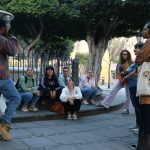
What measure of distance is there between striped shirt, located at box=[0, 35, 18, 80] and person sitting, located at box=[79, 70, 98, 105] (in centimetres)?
544

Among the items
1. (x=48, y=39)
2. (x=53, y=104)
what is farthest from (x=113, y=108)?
(x=48, y=39)

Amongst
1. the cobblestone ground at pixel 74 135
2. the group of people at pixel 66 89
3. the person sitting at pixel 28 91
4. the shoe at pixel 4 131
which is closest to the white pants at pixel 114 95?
the group of people at pixel 66 89

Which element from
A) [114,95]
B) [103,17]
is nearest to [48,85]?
[114,95]

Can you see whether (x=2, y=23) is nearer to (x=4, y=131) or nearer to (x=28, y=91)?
(x=4, y=131)

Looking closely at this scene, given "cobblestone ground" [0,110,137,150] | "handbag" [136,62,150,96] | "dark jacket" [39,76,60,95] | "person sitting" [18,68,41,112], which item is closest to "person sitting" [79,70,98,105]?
"dark jacket" [39,76,60,95]

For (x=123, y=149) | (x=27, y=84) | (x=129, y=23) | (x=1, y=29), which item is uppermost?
(x=129, y=23)

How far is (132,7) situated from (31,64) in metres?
9.88

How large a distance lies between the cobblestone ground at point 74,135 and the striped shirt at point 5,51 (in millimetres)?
1171

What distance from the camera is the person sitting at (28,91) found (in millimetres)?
9867

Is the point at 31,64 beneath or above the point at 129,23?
beneath

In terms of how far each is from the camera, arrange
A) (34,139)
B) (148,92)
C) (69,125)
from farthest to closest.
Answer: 1. (69,125)
2. (34,139)
3. (148,92)

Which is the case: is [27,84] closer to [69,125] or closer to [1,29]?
[69,125]

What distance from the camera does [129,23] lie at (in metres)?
24.4

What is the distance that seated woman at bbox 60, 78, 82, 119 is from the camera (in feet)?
31.8
